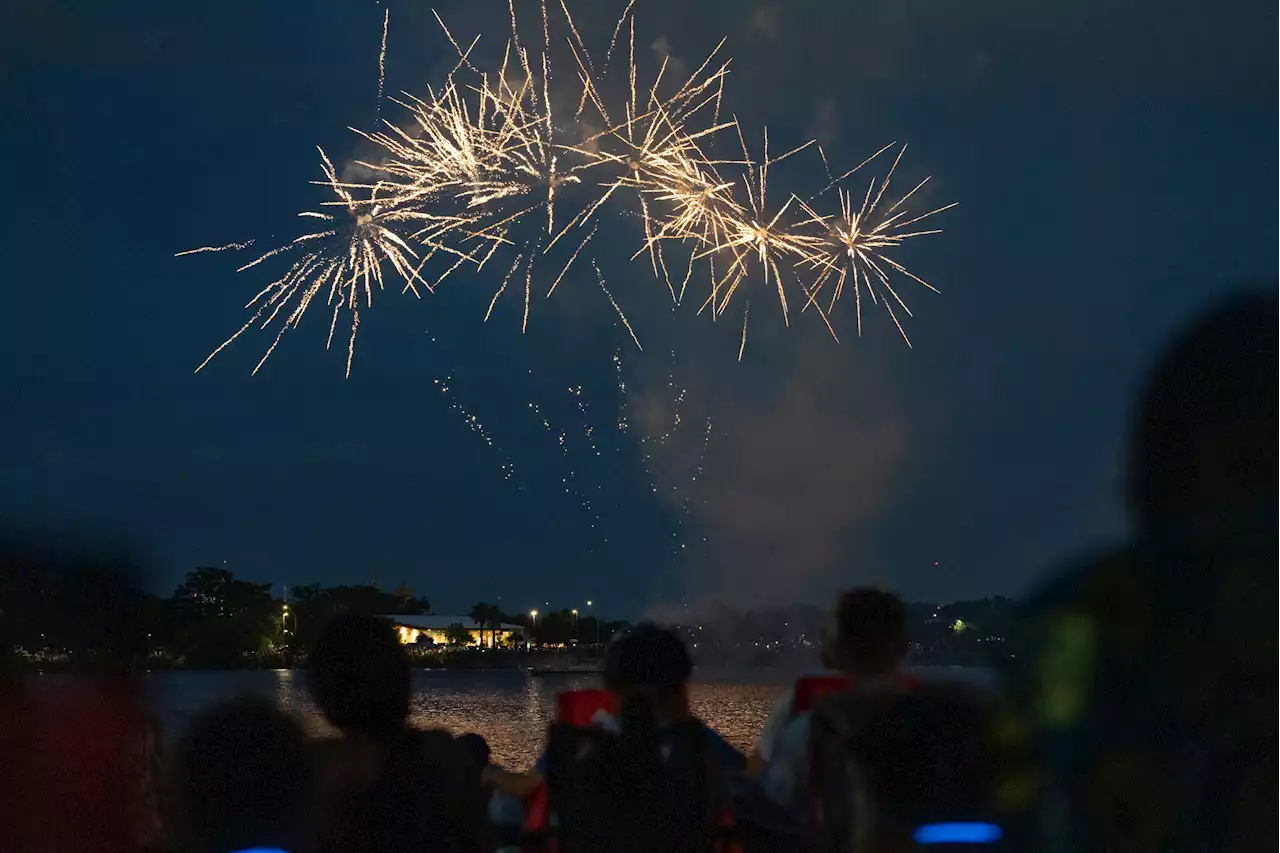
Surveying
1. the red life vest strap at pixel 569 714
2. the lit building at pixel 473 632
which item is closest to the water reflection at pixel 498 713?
the red life vest strap at pixel 569 714

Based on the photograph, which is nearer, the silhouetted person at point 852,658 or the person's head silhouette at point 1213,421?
the person's head silhouette at point 1213,421

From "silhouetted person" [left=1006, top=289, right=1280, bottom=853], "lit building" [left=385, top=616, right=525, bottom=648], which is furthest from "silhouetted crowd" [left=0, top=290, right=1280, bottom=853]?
"lit building" [left=385, top=616, right=525, bottom=648]

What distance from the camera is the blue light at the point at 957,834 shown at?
2.95 metres

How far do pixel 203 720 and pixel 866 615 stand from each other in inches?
90.2

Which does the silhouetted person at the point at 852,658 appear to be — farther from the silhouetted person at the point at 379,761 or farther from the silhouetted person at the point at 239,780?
the silhouetted person at the point at 239,780

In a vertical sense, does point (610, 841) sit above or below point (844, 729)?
below

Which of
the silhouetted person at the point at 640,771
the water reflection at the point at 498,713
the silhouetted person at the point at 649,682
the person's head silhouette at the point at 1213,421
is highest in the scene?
the person's head silhouette at the point at 1213,421

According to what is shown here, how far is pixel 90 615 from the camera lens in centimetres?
420

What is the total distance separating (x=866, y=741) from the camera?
3037 mm

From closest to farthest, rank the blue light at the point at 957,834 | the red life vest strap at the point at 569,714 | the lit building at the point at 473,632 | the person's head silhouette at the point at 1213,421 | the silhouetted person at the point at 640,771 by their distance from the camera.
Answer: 1. the person's head silhouette at the point at 1213,421
2. the blue light at the point at 957,834
3. the silhouetted person at the point at 640,771
4. the red life vest strap at the point at 569,714
5. the lit building at the point at 473,632

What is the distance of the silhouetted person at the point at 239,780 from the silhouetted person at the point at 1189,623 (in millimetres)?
2102

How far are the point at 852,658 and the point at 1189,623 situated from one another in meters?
2.86

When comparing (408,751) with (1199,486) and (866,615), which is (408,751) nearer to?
(866,615)

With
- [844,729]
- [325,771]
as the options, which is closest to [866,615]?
[844,729]
